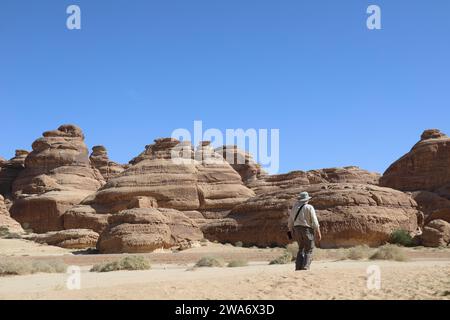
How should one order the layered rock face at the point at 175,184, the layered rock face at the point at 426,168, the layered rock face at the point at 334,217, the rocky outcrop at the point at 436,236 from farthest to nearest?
the layered rock face at the point at 426,168 < the layered rock face at the point at 175,184 < the rocky outcrop at the point at 436,236 < the layered rock face at the point at 334,217

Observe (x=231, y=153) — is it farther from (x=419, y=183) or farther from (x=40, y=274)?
(x=40, y=274)

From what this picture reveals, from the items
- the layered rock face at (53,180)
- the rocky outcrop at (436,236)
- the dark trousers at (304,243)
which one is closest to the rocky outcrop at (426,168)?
the rocky outcrop at (436,236)

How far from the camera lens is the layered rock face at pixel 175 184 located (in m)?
43.7

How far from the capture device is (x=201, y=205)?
44.0 m

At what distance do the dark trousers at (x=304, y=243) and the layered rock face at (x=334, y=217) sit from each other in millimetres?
18683

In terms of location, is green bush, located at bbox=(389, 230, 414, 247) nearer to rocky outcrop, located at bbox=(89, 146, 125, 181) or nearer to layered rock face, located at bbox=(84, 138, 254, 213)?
layered rock face, located at bbox=(84, 138, 254, 213)

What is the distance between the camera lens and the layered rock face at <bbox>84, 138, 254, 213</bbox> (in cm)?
4369

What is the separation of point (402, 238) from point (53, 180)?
40.9m

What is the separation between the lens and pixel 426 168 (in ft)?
184

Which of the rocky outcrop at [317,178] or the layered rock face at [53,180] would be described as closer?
the layered rock face at [53,180]

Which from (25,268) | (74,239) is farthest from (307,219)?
(74,239)

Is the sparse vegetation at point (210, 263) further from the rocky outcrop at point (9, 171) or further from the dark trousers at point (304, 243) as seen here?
the rocky outcrop at point (9, 171)
